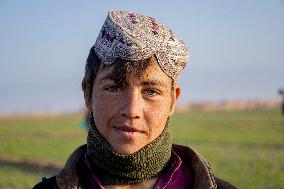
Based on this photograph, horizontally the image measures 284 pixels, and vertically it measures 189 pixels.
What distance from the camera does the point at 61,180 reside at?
209 centimetres

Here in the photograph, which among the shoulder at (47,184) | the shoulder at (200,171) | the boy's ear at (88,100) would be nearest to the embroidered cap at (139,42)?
the boy's ear at (88,100)

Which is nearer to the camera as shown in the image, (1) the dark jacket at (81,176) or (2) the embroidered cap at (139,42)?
(2) the embroidered cap at (139,42)

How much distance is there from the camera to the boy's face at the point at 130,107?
199 cm

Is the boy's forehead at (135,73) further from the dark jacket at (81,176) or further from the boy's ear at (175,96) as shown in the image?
the dark jacket at (81,176)

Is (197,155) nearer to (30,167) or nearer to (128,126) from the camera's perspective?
(128,126)

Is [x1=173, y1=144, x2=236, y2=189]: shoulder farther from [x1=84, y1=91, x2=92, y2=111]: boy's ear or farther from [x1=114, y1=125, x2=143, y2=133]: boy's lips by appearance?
[x1=84, y1=91, x2=92, y2=111]: boy's ear

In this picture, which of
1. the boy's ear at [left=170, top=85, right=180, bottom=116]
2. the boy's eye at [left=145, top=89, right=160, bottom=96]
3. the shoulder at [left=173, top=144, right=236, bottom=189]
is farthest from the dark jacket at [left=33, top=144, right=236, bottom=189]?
the boy's eye at [left=145, top=89, right=160, bottom=96]

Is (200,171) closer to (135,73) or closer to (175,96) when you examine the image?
(175,96)

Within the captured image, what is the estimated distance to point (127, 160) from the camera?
79.7 inches

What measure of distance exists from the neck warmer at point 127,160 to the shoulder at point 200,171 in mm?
146

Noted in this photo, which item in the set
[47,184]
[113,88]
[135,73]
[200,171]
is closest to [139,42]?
[135,73]

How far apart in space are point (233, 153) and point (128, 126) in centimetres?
2039

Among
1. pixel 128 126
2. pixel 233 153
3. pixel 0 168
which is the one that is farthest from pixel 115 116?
pixel 233 153

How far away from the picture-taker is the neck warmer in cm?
204
